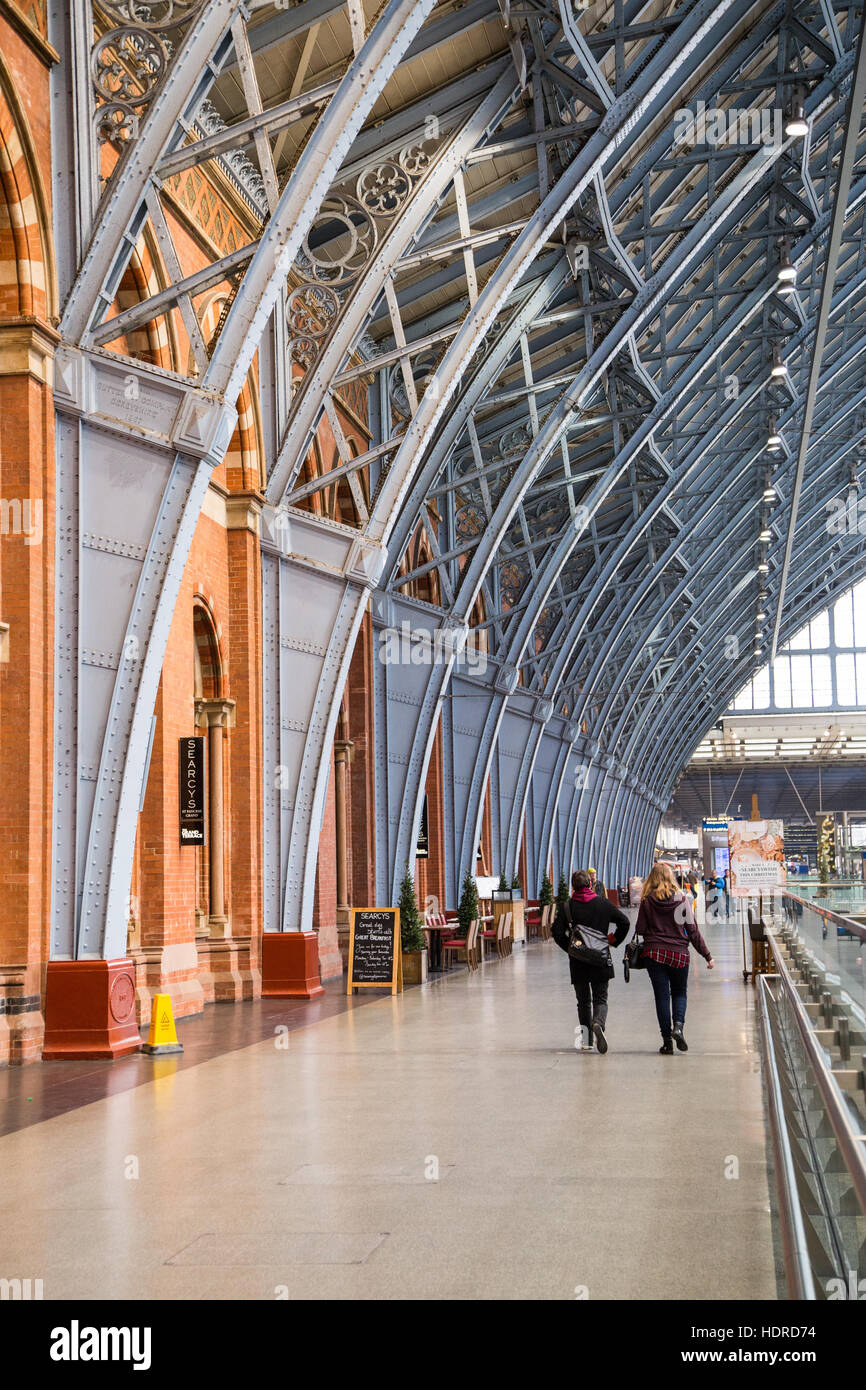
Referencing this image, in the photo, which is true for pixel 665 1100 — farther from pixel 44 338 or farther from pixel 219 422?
pixel 44 338

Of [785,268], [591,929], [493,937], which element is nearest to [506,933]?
[493,937]

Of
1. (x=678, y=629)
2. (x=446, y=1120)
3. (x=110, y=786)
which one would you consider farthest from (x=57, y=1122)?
(x=678, y=629)

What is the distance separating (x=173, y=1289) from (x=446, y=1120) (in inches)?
151

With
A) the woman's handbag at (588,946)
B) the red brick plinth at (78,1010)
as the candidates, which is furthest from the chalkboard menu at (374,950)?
the red brick plinth at (78,1010)

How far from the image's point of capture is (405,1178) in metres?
7.10

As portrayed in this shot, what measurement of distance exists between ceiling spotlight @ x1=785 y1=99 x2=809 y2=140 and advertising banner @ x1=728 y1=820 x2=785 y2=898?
33.3 ft

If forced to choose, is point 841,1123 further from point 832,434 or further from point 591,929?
point 832,434

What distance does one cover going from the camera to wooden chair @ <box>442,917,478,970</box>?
77.7 feet

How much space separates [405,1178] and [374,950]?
437 inches

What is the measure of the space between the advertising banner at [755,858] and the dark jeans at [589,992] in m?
8.63

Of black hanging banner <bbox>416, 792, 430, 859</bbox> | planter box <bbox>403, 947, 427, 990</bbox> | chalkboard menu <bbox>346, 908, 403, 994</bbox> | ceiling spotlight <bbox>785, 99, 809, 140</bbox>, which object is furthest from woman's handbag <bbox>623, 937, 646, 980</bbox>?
black hanging banner <bbox>416, 792, 430, 859</bbox>

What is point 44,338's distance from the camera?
11.6m

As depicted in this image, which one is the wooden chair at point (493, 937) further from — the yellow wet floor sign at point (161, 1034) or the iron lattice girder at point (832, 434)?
the yellow wet floor sign at point (161, 1034)
